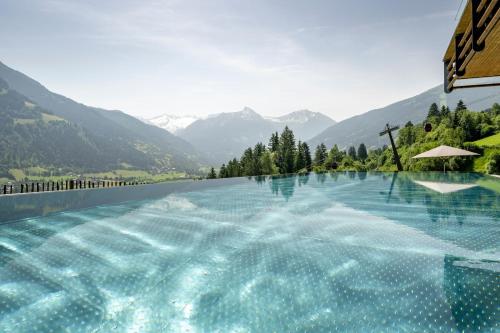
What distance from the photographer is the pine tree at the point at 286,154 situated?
127 ft

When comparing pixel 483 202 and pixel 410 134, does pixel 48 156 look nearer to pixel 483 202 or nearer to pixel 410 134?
pixel 410 134

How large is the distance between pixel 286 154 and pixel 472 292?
37665 mm

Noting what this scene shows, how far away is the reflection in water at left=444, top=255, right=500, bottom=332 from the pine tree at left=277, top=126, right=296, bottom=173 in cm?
3494

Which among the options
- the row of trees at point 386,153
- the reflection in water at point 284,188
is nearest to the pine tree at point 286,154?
the row of trees at point 386,153

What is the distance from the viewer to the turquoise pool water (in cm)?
259

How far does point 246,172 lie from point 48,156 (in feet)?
572

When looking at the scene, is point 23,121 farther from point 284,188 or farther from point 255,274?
point 255,274

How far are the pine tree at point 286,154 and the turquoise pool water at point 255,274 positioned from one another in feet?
105

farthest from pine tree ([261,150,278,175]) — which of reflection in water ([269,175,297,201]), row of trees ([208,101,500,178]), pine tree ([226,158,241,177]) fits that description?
reflection in water ([269,175,297,201])

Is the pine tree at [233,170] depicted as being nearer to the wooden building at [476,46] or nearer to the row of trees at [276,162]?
the row of trees at [276,162]

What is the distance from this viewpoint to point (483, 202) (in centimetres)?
820

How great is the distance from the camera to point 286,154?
40.3 m

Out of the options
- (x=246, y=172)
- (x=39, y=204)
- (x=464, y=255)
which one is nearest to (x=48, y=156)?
(x=246, y=172)

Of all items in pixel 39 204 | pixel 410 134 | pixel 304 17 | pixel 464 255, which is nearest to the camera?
pixel 464 255
